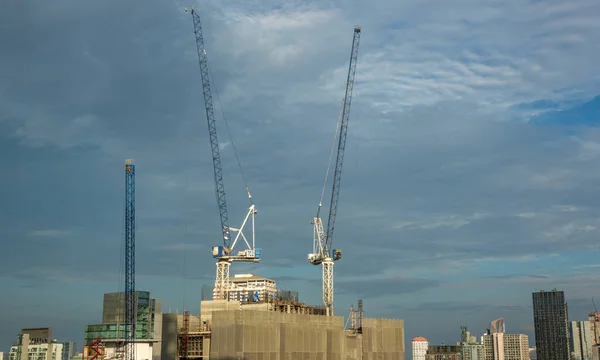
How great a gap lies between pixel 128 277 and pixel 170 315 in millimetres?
25222

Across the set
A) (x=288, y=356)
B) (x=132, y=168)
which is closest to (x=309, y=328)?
(x=288, y=356)

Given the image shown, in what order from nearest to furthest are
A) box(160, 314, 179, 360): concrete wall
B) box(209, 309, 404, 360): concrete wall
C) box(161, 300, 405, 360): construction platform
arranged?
box(209, 309, 404, 360): concrete wall → box(161, 300, 405, 360): construction platform → box(160, 314, 179, 360): concrete wall

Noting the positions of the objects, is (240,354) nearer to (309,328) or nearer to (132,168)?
(309,328)

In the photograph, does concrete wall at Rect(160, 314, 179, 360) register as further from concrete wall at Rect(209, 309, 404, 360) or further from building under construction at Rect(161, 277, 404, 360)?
concrete wall at Rect(209, 309, 404, 360)

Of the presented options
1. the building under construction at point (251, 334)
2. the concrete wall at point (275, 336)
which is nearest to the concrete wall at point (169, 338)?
the building under construction at point (251, 334)

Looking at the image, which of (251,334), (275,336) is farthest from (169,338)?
(251,334)

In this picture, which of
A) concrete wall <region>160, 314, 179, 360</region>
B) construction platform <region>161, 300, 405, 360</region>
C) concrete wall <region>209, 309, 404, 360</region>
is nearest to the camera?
concrete wall <region>209, 309, 404, 360</region>

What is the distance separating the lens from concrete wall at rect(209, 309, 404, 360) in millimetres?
153500

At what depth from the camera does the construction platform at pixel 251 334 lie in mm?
153875

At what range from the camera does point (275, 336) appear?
16412 centimetres

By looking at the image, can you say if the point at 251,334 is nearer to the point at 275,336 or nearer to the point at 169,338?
the point at 275,336

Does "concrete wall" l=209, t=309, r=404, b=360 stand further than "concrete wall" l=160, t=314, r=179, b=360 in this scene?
No

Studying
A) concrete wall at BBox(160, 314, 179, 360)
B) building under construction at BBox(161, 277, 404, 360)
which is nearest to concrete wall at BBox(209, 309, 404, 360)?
building under construction at BBox(161, 277, 404, 360)

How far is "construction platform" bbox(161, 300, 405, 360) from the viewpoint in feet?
505
